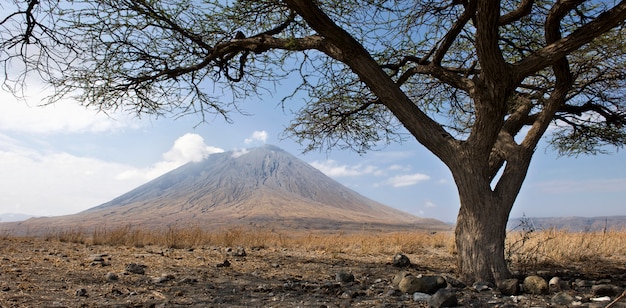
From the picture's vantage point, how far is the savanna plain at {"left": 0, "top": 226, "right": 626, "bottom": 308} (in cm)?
499

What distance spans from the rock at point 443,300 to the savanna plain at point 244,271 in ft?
0.68

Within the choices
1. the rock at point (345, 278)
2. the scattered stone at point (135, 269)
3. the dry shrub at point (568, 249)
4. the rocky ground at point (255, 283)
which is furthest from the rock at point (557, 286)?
the scattered stone at point (135, 269)

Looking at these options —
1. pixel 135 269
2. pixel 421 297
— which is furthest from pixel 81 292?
pixel 421 297

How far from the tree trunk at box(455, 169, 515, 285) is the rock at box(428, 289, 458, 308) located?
1564 millimetres

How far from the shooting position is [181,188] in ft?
547

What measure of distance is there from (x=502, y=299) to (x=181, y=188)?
171 meters

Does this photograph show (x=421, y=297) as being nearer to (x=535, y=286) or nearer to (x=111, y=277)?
(x=535, y=286)

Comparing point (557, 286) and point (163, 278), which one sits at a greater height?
point (163, 278)

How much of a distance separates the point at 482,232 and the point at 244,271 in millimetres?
3956

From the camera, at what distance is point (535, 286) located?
5.43 meters

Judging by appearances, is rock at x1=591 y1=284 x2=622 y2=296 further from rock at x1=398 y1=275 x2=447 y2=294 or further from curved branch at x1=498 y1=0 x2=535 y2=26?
curved branch at x1=498 y1=0 x2=535 y2=26

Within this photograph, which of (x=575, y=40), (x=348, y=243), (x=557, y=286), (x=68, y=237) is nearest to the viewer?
(x=575, y=40)

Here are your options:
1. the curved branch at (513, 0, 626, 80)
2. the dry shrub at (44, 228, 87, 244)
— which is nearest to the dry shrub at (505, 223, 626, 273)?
the curved branch at (513, 0, 626, 80)

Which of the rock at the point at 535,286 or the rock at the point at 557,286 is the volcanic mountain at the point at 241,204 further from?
the rock at the point at 535,286
